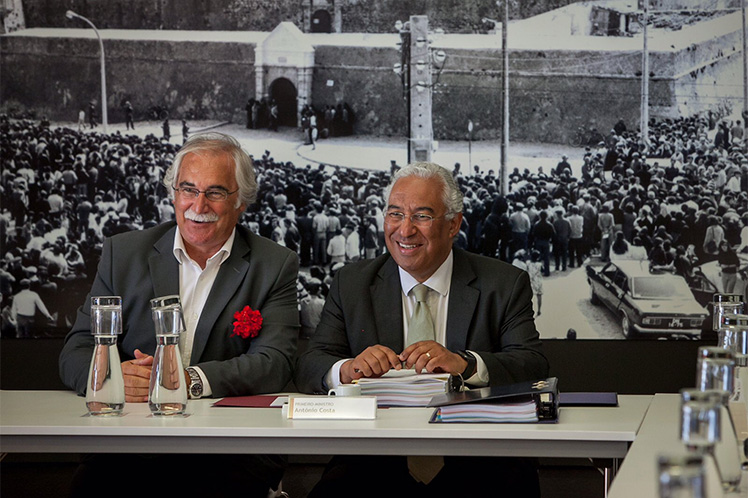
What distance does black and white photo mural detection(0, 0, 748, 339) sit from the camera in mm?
4441

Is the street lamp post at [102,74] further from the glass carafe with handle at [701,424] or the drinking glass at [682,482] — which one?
the drinking glass at [682,482]

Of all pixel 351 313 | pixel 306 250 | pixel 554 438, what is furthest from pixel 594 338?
pixel 554 438

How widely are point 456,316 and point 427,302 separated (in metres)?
0.13

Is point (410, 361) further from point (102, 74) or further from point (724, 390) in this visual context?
point (102, 74)

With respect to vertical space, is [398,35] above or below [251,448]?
above

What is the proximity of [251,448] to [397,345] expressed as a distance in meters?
1.04

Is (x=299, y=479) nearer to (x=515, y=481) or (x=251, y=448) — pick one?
(x=515, y=481)

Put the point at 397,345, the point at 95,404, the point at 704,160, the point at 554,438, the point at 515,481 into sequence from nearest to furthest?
the point at 554,438, the point at 95,404, the point at 515,481, the point at 397,345, the point at 704,160

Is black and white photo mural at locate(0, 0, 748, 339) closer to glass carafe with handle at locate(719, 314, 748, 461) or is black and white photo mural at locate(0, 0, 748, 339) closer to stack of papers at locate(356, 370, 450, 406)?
stack of papers at locate(356, 370, 450, 406)

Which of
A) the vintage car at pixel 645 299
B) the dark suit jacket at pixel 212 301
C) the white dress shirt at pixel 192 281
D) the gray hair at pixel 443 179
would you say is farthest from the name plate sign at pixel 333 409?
the vintage car at pixel 645 299

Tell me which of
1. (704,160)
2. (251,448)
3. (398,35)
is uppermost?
(398,35)

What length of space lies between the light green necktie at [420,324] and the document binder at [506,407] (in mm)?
763

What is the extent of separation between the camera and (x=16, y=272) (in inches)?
183

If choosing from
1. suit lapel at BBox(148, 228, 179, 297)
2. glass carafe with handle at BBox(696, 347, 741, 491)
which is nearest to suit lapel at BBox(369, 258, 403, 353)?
suit lapel at BBox(148, 228, 179, 297)
